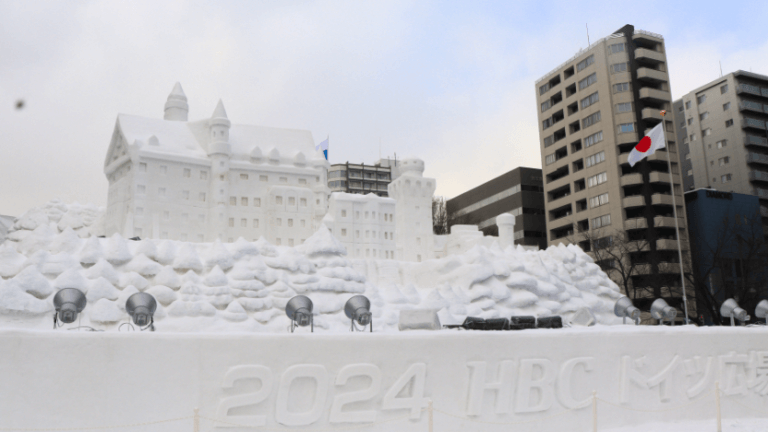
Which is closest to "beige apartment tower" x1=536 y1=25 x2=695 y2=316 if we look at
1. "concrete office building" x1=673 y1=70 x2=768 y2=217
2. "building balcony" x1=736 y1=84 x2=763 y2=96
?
"concrete office building" x1=673 y1=70 x2=768 y2=217

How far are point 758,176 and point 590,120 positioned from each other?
26143mm

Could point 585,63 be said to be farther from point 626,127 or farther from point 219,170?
point 219,170

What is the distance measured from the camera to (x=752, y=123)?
8131 centimetres

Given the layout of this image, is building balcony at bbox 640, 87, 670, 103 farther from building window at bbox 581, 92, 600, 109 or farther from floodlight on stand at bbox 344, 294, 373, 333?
floodlight on stand at bbox 344, 294, 373, 333

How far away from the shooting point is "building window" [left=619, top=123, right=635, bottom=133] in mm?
70031

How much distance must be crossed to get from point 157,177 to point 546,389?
43.1 m

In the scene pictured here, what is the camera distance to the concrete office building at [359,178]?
117 meters

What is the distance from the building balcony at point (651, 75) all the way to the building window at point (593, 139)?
316 inches

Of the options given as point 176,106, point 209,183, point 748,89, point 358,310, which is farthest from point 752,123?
point 358,310

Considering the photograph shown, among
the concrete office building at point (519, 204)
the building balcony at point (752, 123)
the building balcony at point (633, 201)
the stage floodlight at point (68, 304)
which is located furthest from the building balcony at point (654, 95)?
the stage floodlight at point (68, 304)

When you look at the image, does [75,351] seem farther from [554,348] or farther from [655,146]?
[655,146]

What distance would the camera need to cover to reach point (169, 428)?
1105cm

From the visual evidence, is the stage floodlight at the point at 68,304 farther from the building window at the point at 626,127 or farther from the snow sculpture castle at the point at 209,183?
the building window at the point at 626,127

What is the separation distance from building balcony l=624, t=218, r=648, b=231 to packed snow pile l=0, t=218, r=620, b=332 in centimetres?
2432
